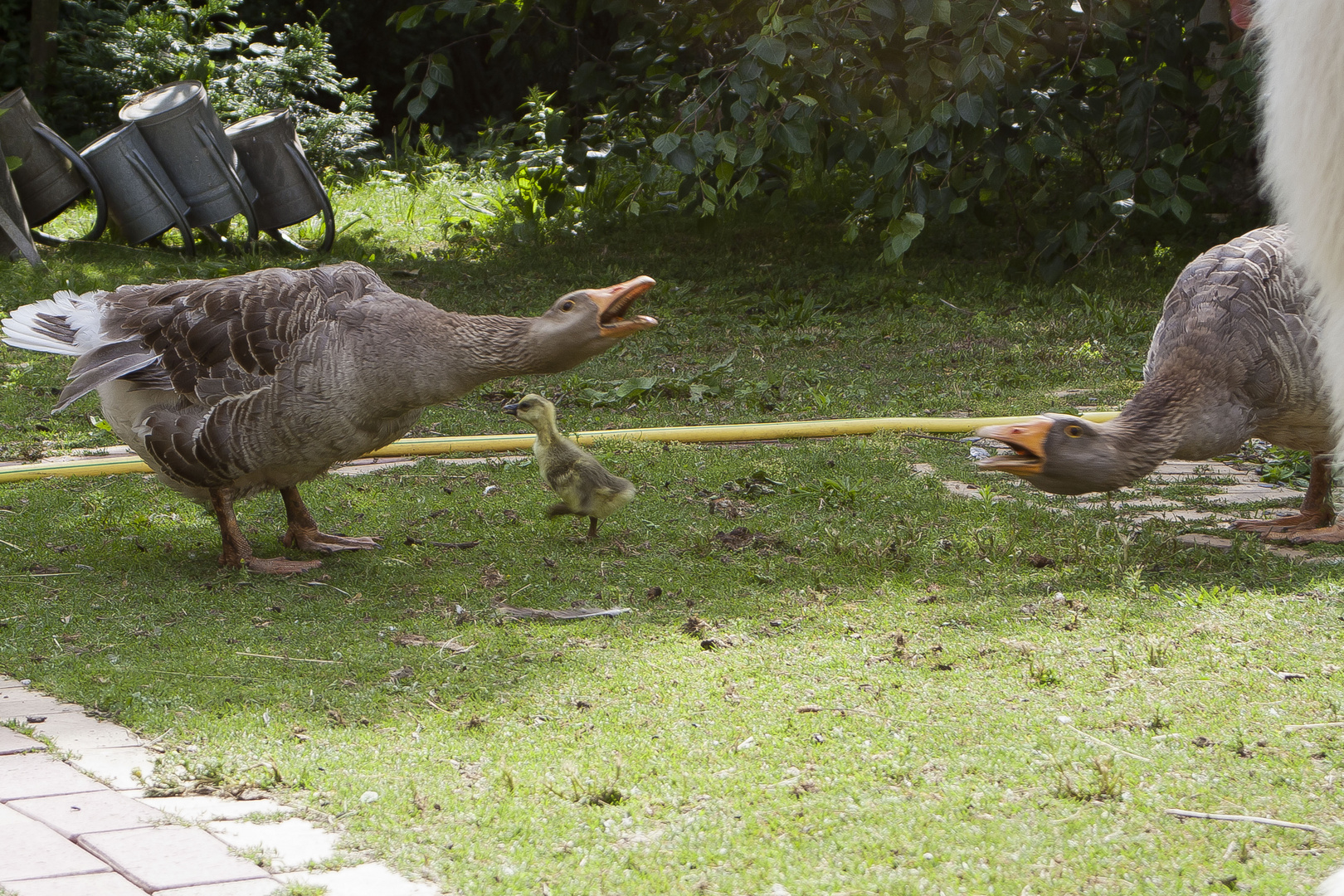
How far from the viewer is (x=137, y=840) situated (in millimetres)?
2865

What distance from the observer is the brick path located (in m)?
2.68

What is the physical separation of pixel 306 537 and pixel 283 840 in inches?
124

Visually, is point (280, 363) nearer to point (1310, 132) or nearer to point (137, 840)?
point (137, 840)

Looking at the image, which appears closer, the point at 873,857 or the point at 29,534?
the point at 873,857

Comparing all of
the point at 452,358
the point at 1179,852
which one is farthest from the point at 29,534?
the point at 1179,852

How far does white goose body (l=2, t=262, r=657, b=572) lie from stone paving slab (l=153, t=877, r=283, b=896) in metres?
2.80

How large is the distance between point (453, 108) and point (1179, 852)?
18.6 m

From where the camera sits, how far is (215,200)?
12.2m

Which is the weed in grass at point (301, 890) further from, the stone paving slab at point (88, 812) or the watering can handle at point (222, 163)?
the watering can handle at point (222, 163)

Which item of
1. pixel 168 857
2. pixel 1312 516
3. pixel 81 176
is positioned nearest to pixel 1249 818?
pixel 168 857

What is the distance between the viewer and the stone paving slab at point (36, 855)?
2.71 metres

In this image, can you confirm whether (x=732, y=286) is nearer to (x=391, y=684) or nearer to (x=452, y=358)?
(x=452, y=358)

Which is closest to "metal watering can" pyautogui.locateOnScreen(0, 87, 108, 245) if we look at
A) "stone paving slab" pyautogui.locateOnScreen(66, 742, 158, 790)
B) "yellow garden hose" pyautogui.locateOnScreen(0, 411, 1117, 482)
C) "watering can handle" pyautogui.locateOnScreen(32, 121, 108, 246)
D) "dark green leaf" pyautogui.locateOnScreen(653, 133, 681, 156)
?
"watering can handle" pyautogui.locateOnScreen(32, 121, 108, 246)

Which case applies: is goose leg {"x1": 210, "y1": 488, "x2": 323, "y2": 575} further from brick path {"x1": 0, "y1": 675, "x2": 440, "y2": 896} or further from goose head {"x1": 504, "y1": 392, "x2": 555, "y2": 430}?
brick path {"x1": 0, "y1": 675, "x2": 440, "y2": 896}
